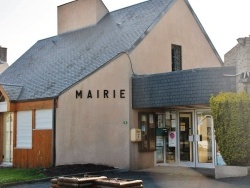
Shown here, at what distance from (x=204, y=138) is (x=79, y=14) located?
1220 centimetres

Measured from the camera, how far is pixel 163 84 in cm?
1755

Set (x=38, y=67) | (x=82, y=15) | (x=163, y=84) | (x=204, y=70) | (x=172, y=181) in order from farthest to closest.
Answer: (x=82, y=15)
(x=38, y=67)
(x=163, y=84)
(x=204, y=70)
(x=172, y=181)

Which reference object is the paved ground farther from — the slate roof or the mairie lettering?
the slate roof

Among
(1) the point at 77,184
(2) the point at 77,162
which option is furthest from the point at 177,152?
(1) the point at 77,184

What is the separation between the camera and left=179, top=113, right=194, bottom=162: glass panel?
1834cm

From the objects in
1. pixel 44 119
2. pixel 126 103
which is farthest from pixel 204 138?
pixel 44 119

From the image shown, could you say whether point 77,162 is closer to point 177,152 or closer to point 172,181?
point 177,152

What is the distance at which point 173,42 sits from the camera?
69.2 feet

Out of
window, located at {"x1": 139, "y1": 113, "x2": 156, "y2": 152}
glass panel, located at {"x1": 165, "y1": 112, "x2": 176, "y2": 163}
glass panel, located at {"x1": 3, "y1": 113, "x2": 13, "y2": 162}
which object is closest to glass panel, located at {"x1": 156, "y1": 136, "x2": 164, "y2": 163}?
glass panel, located at {"x1": 165, "y1": 112, "x2": 176, "y2": 163}

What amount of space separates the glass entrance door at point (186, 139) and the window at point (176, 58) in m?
3.55

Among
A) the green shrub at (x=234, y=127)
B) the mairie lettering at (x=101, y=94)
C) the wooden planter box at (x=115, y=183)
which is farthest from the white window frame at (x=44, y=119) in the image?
the wooden planter box at (x=115, y=183)

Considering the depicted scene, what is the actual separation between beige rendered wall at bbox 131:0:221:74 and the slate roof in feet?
1.56

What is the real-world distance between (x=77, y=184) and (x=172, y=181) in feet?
26.2

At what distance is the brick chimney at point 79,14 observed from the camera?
25.1 metres
